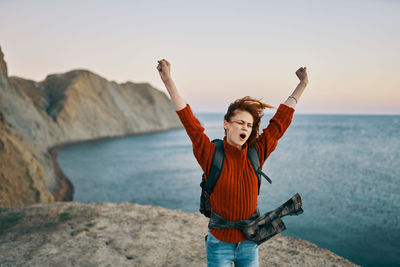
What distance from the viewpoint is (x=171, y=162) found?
2517 cm

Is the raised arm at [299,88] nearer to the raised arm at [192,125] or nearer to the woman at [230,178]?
the woman at [230,178]

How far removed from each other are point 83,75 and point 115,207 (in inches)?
1754

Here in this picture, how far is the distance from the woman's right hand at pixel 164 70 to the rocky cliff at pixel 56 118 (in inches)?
324

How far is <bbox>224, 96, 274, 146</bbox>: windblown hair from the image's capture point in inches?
86.4

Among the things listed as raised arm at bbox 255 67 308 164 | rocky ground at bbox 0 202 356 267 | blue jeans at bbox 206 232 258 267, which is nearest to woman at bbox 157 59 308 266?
blue jeans at bbox 206 232 258 267

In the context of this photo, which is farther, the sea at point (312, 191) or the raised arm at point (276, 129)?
the sea at point (312, 191)

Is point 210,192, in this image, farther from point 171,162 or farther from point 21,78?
point 21,78

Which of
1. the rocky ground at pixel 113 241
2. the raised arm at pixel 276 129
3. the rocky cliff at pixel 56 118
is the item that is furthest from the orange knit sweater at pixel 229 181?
the rocky cliff at pixel 56 118

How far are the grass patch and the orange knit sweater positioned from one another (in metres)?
5.92

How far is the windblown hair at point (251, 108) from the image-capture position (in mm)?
2195

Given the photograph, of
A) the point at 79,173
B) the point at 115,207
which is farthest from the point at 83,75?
the point at 115,207

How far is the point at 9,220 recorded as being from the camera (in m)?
6.30

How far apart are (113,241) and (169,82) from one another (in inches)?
181

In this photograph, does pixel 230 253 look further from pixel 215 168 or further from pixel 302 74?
pixel 302 74
